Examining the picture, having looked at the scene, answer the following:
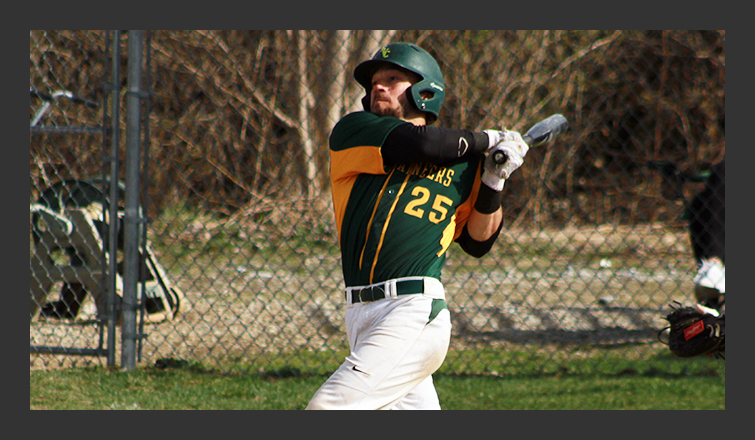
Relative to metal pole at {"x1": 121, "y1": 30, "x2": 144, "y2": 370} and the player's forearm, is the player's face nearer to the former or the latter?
the player's forearm

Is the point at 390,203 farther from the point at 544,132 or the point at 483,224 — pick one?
the point at 544,132

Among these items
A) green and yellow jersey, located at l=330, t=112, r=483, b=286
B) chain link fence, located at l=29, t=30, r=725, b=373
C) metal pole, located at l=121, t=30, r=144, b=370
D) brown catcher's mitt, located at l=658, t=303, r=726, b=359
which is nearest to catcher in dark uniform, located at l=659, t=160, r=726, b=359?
brown catcher's mitt, located at l=658, t=303, r=726, b=359

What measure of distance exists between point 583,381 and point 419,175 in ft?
8.67

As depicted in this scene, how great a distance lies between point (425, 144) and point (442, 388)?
96.7 inches

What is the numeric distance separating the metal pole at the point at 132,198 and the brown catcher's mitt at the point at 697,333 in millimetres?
3469

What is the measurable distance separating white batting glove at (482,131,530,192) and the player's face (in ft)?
1.30

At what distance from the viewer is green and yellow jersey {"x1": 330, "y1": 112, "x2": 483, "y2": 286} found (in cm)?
294

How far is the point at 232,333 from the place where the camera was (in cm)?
600

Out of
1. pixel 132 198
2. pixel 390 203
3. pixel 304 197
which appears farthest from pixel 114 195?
pixel 390 203

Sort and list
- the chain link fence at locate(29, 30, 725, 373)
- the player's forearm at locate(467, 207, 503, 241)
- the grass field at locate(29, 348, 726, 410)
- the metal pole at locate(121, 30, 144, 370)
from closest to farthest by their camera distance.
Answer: the player's forearm at locate(467, 207, 503, 241), the grass field at locate(29, 348, 726, 410), the metal pole at locate(121, 30, 144, 370), the chain link fence at locate(29, 30, 725, 373)

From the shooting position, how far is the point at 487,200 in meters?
3.08

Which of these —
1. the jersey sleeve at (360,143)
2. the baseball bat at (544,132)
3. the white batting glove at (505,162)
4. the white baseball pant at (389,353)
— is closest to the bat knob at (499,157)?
the white batting glove at (505,162)

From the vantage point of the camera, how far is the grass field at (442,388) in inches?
179

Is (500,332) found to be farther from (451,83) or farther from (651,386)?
(451,83)
